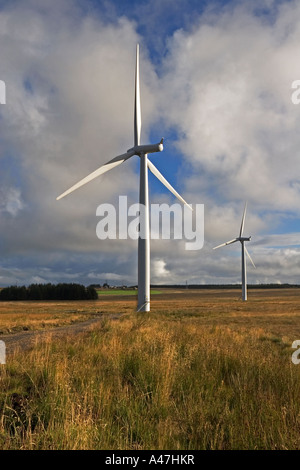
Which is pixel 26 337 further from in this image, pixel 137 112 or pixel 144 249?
pixel 137 112

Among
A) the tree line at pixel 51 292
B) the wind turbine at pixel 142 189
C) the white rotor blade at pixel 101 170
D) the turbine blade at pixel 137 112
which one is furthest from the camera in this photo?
the tree line at pixel 51 292

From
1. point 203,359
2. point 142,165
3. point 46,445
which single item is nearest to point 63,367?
point 46,445

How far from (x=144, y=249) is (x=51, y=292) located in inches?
4785

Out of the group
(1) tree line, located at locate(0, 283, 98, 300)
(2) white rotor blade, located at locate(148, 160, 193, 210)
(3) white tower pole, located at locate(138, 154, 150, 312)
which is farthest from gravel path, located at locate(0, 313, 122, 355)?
(1) tree line, located at locate(0, 283, 98, 300)

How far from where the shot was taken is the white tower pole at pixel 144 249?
36.5 m

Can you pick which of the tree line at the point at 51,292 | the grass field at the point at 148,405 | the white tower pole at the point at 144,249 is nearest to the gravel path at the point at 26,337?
the grass field at the point at 148,405

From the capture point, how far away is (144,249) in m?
36.4

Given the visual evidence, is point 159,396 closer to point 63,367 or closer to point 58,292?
point 63,367

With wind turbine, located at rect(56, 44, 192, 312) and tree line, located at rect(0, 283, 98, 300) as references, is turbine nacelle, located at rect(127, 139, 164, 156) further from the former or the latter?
tree line, located at rect(0, 283, 98, 300)

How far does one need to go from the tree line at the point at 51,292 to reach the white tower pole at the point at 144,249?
11010 cm

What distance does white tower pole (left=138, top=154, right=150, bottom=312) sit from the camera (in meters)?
36.5

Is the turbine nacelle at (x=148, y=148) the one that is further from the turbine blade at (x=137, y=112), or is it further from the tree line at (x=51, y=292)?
the tree line at (x=51, y=292)

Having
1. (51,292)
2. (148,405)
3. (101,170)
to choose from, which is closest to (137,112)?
(101,170)
